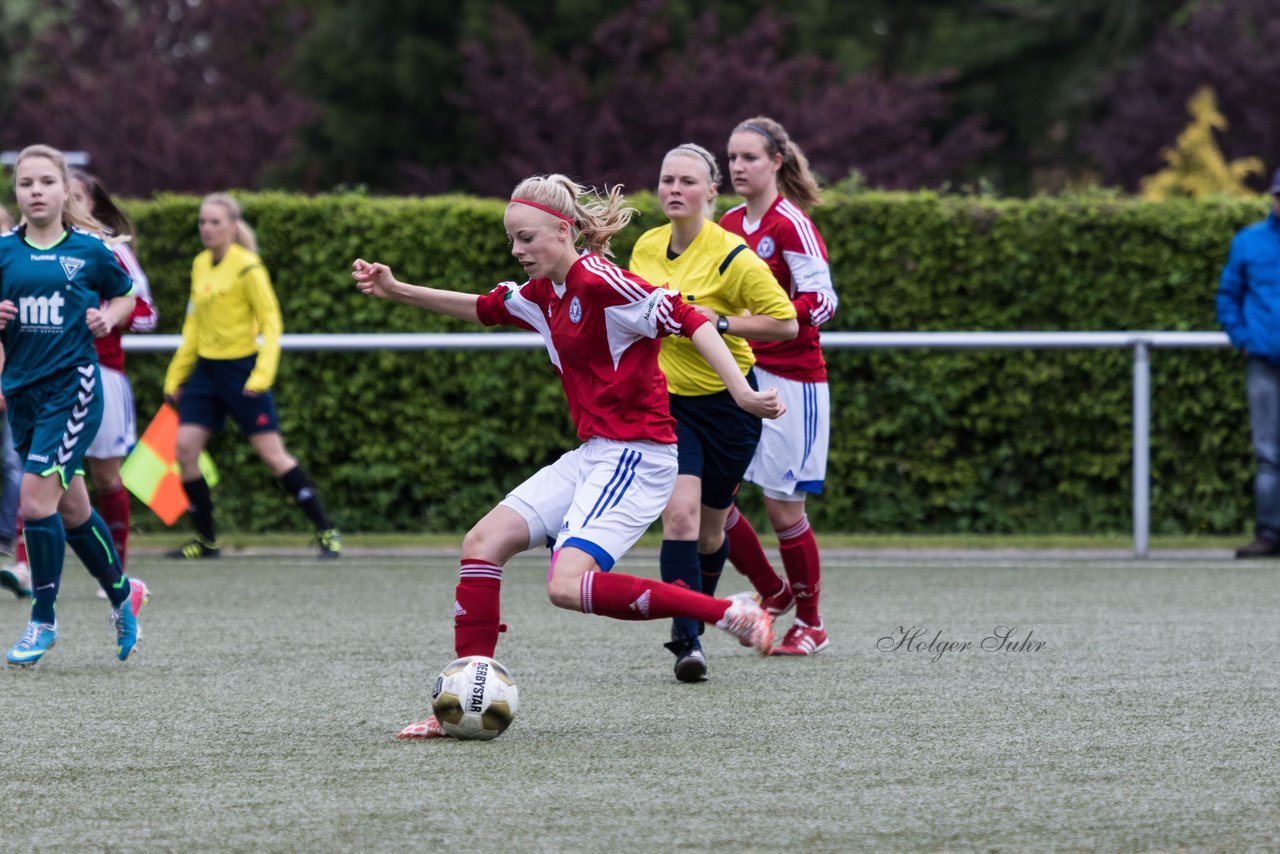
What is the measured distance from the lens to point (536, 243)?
5.08m

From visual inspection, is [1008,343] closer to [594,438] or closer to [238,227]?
[238,227]

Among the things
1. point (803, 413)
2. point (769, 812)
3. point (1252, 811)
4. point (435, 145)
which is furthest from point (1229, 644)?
point (435, 145)

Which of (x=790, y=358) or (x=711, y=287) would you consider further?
(x=790, y=358)

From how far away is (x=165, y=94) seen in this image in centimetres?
2609

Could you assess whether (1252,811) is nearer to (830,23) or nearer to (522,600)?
(522,600)

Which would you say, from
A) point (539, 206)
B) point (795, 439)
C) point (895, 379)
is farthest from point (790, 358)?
point (895, 379)

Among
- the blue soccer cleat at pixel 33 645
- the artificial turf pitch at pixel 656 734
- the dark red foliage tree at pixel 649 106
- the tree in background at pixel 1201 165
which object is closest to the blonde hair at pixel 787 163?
the artificial turf pitch at pixel 656 734

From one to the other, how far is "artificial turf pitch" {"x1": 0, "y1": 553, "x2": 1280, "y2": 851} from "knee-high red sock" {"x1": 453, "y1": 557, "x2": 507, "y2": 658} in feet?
0.98

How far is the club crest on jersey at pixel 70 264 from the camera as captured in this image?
21.5 ft

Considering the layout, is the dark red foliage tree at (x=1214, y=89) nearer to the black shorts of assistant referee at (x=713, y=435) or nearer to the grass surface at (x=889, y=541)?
the grass surface at (x=889, y=541)

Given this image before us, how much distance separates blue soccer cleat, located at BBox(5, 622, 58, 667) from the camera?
20.8ft

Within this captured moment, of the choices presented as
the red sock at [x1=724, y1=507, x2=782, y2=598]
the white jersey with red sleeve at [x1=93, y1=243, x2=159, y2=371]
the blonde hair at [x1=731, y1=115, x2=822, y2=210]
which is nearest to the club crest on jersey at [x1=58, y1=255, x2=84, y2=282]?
the white jersey with red sleeve at [x1=93, y1=243, x2=159, y2=371]

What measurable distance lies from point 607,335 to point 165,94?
2247 cm

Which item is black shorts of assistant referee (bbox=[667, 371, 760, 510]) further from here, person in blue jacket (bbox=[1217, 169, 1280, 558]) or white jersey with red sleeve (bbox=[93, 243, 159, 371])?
person in blue jacket (bbox=[1217, 169, 1280, 558])
